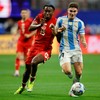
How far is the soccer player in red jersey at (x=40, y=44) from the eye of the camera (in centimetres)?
1440

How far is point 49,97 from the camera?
A: 13.9m

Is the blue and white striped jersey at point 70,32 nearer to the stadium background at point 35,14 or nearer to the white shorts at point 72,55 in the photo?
the white shorts at point 72,55

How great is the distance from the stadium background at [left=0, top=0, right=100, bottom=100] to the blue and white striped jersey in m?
1.26

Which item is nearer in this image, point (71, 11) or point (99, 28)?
point (71, 11)

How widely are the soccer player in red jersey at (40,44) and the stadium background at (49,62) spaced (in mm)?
500

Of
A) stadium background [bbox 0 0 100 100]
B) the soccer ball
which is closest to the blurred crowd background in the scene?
stadium background [bbox 0 0 100 100]

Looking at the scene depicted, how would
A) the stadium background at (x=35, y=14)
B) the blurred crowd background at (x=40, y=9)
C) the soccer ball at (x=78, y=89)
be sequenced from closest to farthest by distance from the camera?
1. the soccer ball at (x=78, y=89)
2. the stadium background at (x=35, y=14)
3. the blurred crowd background at (x=40, y=9)

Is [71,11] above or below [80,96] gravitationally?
above

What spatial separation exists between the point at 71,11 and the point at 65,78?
6279mm

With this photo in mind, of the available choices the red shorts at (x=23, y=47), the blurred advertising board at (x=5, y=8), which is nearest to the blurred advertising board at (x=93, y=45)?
the blurred advertising board at (x=5, y=8)

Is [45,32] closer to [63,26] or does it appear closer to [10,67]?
[63,26]

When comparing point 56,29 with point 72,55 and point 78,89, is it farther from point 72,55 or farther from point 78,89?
point 78,89

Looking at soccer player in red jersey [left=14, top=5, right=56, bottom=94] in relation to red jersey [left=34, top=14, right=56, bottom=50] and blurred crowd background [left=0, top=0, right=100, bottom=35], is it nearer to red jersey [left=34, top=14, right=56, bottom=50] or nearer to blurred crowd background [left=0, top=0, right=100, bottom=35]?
red jersey [left=34, top=14, right=56, bottom=50]

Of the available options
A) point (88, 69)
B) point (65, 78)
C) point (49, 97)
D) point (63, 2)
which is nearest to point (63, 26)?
point (49, 97)
